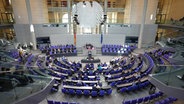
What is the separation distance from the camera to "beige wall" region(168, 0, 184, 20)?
24.8 m

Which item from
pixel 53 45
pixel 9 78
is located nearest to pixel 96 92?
pixel 9 78

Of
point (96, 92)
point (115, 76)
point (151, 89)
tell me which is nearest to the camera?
point (96, 92)

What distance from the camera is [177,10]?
25734 millimetres

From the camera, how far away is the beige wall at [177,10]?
2475 cm

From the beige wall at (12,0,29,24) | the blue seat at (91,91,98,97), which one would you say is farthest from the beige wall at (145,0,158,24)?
the beige wall at (12,0,29,24)

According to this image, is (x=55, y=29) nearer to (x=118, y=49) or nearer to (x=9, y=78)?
(x=118, y=49)

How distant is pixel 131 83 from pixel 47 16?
2075cm

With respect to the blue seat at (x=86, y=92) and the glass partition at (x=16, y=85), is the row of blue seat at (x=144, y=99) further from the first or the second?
the glass partition at (x=16, y=85)

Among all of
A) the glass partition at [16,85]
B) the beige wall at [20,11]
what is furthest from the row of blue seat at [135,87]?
the beige wall at [20,11]

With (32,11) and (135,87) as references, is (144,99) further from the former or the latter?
(32,11)

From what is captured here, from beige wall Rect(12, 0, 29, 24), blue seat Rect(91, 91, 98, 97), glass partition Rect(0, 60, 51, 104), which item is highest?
beige wall Rect(12, 0, 29, 24)

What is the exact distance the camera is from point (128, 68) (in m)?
16.1

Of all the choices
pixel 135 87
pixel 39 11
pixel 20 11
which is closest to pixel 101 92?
pixel 135 87

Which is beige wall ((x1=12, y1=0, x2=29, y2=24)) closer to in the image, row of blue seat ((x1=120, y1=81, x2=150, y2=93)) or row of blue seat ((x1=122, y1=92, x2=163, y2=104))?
row of blue seat ((x1=120, y1=81, x2=150, y2=93))
